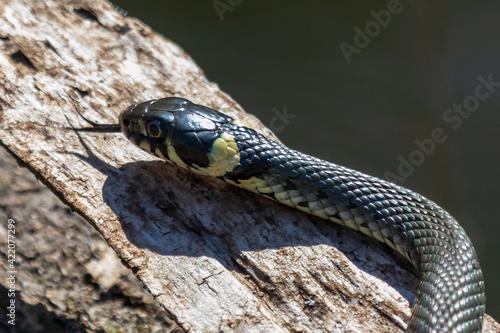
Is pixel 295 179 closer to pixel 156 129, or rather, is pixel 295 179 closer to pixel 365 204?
pixel 365 204

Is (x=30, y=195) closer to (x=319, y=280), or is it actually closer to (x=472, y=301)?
(x=319, y=280)

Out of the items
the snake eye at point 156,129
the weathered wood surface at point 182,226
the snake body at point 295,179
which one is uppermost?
the snake body at point 295,179

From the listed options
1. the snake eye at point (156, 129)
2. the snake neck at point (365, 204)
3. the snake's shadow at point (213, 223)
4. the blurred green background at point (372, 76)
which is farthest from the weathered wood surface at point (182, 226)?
the blurred green background at point (372, 76)

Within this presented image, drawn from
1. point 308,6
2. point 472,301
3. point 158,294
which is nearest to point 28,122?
point 158,294

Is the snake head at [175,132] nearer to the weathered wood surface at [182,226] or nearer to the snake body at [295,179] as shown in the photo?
the snake body at [295,179]

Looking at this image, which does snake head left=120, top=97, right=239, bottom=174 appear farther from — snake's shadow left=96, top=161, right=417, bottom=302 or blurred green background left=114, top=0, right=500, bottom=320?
blurred green background left=114, top=0, right=500, bottom=320

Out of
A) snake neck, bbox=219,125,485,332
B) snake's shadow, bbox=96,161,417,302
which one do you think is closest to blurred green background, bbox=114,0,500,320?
snake neck, bbox=219,125,485,332
